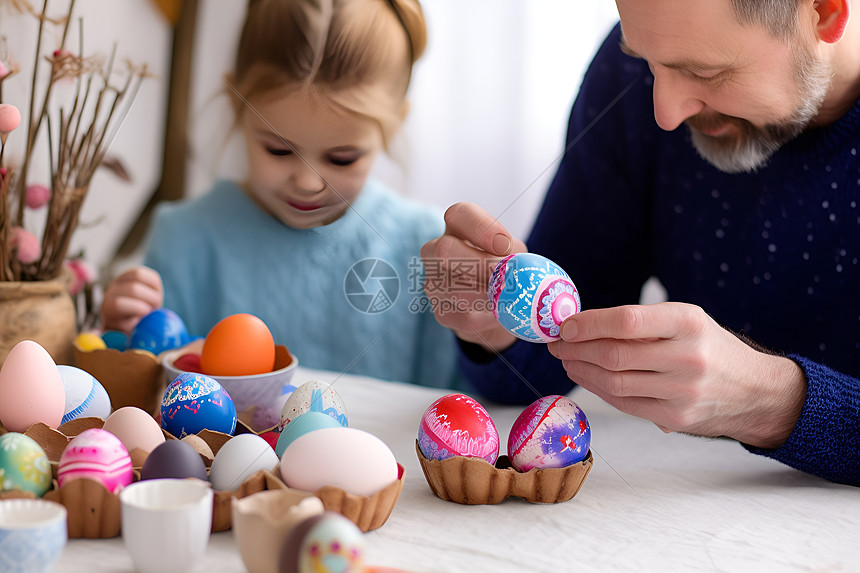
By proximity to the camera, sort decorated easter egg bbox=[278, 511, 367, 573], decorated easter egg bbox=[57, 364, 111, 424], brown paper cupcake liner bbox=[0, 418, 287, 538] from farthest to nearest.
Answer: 1. decorated easter egg bbox=[57, 364, 111, 424]
2. brown paper cupcake liner bbox=[0, 418, 287, 538]
3. decorated easter egg bbox=[278, 511, 367, 573]

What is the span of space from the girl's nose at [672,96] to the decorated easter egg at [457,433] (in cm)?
45

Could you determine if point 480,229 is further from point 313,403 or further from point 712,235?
point 712,235

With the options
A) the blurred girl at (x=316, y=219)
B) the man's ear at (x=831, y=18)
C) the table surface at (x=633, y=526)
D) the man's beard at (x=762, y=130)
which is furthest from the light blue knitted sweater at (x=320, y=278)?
the man's ear at (x=831, y=18)

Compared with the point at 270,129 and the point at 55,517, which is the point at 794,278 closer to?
→ the point at 270,129

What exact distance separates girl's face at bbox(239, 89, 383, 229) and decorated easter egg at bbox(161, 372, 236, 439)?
0.24m

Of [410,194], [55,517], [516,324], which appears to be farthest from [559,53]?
[55,517]

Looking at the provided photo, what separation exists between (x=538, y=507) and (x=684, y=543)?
0.14 metres

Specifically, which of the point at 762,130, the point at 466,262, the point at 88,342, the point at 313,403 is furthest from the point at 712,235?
the point at 88,342

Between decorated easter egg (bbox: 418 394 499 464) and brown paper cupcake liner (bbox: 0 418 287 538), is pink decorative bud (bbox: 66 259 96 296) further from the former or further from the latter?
decorated easter egg (bbox: 418 394 499 464)

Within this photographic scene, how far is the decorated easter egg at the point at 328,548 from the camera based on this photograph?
0.49 m

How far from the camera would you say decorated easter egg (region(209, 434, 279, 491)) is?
67cm

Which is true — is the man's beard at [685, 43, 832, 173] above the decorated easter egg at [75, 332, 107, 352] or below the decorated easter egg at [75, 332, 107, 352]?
above

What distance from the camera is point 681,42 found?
88cm

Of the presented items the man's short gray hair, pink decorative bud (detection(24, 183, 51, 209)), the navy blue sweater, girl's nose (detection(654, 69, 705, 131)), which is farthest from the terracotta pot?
the man's short gray hair
